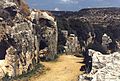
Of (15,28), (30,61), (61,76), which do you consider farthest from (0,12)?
(61,76)

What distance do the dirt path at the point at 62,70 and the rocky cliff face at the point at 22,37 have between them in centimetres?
150

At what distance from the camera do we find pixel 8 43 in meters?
39.2

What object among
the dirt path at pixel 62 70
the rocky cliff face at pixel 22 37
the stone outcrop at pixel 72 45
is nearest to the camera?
the rocky cliff face at pixel 22 37

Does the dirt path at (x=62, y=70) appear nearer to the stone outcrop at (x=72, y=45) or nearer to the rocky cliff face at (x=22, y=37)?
the rocky cliff face at (x=22, y=37)

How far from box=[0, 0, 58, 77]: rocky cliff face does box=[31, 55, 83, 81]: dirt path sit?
4.92ft

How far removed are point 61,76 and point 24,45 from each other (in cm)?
472

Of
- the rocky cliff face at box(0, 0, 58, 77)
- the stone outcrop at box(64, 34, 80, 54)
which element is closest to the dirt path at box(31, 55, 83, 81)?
the rocky cliff face at box(0, 0, 58, 77)

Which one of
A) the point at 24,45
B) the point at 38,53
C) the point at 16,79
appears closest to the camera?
the point at 16,79

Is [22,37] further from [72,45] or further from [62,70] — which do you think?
[72,45]

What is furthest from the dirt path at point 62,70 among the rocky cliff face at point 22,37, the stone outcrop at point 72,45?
the stone outcrop at point 72,45

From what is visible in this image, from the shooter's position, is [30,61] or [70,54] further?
[70,54]

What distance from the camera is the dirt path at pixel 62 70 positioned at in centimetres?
3942

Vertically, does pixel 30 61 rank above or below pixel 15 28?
below

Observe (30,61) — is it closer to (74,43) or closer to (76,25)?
(74,43)
